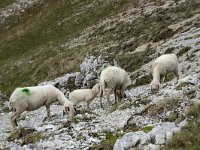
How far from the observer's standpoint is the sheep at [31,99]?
22577mm

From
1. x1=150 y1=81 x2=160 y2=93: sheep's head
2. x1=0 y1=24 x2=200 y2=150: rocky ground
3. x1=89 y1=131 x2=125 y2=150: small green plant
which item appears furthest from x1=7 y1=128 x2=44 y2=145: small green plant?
x1=150 y1=81 x2=160 y2=93: sheep's head

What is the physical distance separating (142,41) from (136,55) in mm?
4443

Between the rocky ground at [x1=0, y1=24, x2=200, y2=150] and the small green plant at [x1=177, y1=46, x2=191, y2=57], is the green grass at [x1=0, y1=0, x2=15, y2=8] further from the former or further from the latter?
the rocky ground at [x1=0, y1=24, x2=200, y2=150]

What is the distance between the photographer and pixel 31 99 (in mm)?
23047

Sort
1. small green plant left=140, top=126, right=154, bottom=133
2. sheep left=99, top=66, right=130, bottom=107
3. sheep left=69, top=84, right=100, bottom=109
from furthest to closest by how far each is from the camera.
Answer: sheep left=69, top=84, right=100, bottom=109, sheep left=99, top=66, right=130, bottom=107, small green plant left=140, top=126, right=154, bottom=133

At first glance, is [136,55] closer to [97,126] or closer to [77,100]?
[77,100]

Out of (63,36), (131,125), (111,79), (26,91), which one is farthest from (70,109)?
(63,36)

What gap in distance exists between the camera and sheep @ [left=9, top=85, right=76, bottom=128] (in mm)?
22577

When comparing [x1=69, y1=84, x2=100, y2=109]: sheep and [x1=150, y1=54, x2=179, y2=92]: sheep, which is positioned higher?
[x1=150, y1=54, x2=179, y2=92]: sheep

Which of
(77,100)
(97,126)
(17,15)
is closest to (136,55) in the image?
(77,100)

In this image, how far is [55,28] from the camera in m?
66.9

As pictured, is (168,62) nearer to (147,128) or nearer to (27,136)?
(27,136)

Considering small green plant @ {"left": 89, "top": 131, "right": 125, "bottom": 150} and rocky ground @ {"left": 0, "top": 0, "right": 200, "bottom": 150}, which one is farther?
small green plant @ {"left": 89, "top": 131, "right": 125, "bottom": 150}

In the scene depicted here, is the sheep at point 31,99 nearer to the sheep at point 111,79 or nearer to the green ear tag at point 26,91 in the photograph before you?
the green ear tag at point 26,91
